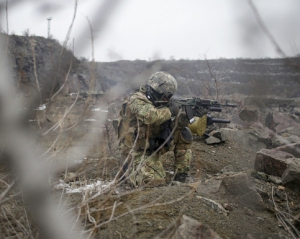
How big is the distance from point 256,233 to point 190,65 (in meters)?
21.5

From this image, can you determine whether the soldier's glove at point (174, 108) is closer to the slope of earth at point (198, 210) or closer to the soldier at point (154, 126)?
the soldier at point (154, 126)

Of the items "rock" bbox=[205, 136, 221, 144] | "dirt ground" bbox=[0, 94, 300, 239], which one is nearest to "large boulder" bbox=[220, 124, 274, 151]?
"rock" bbox=[205, 136, 221, 144]

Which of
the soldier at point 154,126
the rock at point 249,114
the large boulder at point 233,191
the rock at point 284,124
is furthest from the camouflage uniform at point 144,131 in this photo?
the rock at point 284,124

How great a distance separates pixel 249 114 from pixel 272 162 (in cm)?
392

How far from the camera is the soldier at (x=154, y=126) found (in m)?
4.27

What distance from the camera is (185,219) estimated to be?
2348mm

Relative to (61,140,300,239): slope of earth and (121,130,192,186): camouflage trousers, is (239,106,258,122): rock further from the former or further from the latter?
(61,140,300,239): slope of earth

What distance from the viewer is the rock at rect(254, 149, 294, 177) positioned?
14.6 ft

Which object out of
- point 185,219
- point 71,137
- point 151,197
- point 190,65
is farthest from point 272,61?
point 190,65

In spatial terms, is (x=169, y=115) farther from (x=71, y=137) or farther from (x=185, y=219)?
(x=71, y=137)

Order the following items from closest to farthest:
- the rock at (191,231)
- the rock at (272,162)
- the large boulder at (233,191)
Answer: the rock at (191,231) < the large boulder at (233,191) < the rock at (272,162)

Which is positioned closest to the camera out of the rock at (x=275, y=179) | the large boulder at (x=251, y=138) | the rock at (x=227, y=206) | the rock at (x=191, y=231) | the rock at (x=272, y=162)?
the rock at (x=191, y=231)

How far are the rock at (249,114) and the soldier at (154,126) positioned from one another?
3.27m

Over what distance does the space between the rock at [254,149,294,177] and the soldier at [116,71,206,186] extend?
0.91 metres
